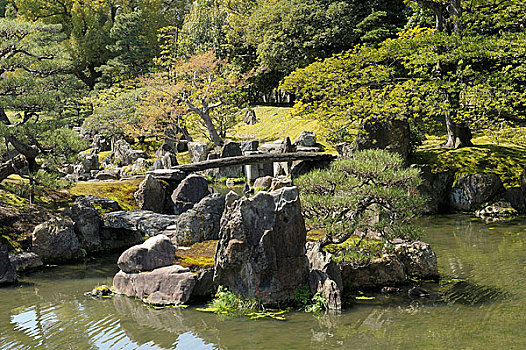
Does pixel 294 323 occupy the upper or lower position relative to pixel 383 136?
lower

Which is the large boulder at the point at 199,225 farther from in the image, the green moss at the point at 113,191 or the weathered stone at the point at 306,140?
the weathered stone at the point at 306,140

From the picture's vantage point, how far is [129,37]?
131 feet

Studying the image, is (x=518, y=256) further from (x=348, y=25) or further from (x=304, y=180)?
(x=348, y=25)

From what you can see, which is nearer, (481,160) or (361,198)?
(361,198)

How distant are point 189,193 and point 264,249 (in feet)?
25.8

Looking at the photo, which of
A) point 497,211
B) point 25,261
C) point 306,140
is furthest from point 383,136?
point 25,261

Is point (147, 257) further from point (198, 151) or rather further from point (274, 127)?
point (274, 127)

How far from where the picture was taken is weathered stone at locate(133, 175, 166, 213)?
15.6 m

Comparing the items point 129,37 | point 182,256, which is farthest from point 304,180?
point 129,37

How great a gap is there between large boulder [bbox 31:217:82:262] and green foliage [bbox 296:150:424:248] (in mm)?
6498

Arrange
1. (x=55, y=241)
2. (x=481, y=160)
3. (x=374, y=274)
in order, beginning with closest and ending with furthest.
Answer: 1. (x=374, y=274)
2. (x=55, y=241)
3. (x=481, y=160)

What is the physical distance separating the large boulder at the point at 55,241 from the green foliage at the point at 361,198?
21.3 feet

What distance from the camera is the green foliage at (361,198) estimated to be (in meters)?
8.62

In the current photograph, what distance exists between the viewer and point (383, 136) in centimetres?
1752
